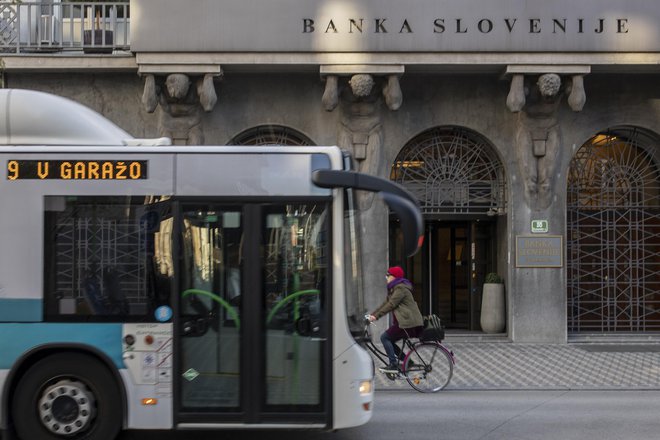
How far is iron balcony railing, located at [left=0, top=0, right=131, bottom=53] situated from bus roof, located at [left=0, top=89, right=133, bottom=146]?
8.21 meters

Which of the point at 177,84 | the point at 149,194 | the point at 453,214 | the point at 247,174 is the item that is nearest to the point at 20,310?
the point at 149,194

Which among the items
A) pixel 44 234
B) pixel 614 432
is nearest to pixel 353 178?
pixel 44 234

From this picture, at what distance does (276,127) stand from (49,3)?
5.09 m

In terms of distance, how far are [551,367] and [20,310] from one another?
8.61 meters

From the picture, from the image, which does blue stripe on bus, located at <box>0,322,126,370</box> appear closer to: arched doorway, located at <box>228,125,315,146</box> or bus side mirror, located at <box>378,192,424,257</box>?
bus side mirror, located at <box>378,192,424,257</box>

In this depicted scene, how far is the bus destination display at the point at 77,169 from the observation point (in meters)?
6.47

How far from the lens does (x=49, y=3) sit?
14.2m

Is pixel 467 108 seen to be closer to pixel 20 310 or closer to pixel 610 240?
pixel 610 240

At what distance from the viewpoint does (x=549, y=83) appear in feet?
45.2

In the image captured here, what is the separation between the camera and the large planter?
14.7m

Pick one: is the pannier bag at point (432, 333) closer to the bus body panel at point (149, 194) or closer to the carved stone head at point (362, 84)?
the bus body panel at point (149, 194)

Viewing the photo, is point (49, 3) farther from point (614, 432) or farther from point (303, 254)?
point (614, 432)

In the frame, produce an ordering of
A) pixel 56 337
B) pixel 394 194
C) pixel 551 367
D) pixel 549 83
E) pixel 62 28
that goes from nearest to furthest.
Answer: pixel 394 194 → pixel 56 337 → pixel 551 367 → pixel 549 83 → pixel 62 28

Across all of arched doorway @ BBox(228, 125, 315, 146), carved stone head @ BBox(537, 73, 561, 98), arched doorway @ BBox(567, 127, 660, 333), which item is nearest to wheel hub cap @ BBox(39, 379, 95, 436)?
arched doorway @ BBox(228, 125, 315, 146)
